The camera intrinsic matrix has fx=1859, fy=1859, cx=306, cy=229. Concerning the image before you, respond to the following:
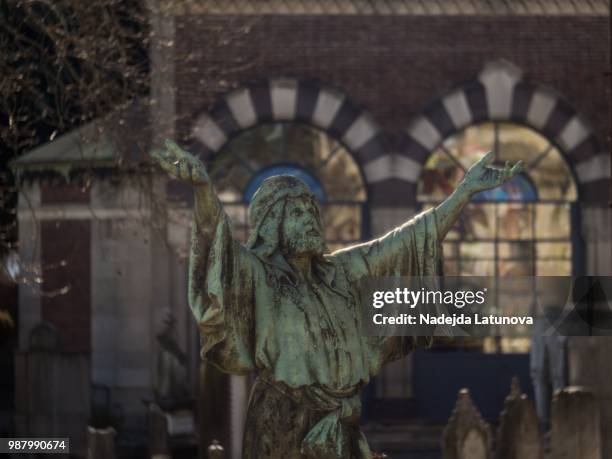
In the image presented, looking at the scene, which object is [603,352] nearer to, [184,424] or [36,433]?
[184,424]

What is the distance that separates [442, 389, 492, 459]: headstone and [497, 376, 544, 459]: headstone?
1.27 ft

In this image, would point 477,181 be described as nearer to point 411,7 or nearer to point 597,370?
point 597,370

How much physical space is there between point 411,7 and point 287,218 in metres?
12.9

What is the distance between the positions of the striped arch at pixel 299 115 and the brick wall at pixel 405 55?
13 centimetres

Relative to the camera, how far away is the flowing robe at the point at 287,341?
22.6 feet

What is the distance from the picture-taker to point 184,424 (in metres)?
14.3

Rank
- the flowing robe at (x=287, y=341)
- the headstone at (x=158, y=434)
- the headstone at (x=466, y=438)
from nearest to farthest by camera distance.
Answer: the flowing robe at (x=287, y=341) < the headstone at (x=466, y=438) < the headstone at (x=158, y=434)

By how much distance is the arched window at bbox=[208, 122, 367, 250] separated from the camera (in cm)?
1938

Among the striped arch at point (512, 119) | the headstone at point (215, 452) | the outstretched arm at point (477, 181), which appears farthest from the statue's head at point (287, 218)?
the striped arch at point (512, 119)

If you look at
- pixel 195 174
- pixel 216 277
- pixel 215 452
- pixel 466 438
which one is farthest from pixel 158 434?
pixel 195 174

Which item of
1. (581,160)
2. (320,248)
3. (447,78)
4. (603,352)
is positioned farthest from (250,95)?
(320,248)

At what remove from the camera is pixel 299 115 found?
19344 millimetres

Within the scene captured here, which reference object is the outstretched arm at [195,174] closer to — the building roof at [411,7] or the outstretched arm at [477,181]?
the outstretched arm at [477,181]

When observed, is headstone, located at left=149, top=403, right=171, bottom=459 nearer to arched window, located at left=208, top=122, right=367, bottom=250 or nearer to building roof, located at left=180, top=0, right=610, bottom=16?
arched window, located at left=208, top=122, right=367, bottom=250
